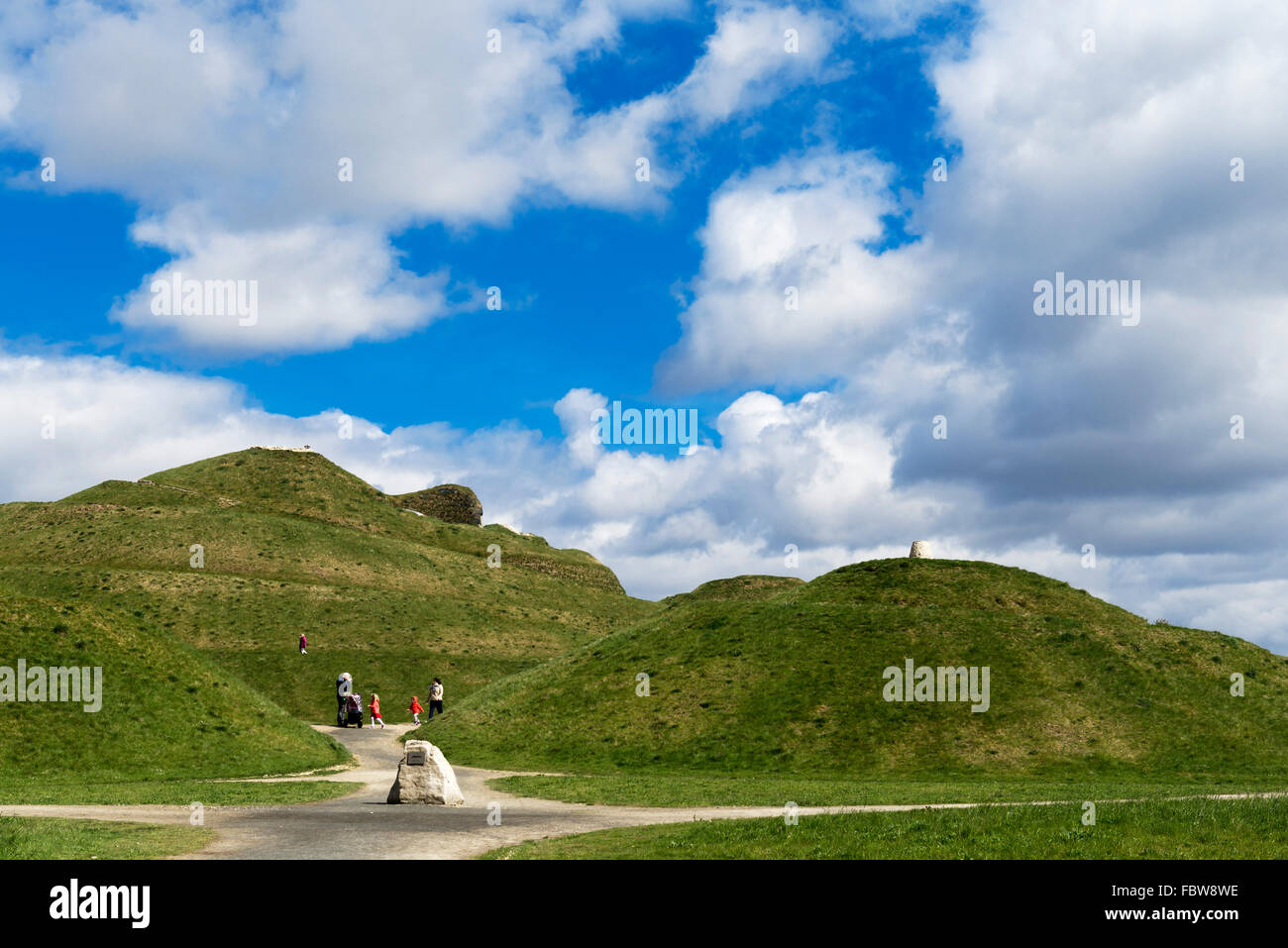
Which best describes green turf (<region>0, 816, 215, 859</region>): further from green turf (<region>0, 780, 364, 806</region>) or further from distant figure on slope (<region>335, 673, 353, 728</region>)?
distant figure on slope (<region>335, 673, 353, 728</region>)

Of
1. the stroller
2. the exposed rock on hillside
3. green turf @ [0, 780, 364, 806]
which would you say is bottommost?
the stroller

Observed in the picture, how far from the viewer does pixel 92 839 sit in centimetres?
1889

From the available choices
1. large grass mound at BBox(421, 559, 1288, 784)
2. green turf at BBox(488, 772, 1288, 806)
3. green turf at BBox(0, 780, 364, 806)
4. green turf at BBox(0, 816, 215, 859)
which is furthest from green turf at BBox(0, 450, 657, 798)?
large grass mound at BBox(421, 559, 1288, 784)

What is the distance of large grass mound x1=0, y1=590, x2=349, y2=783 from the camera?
119ft

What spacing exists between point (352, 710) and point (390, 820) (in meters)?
39.6

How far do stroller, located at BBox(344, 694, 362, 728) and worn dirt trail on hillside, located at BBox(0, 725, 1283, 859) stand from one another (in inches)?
1141

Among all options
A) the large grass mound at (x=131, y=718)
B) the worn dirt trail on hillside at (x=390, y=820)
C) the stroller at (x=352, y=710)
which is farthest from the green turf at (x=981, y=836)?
the stroller at (x=352, y=710)

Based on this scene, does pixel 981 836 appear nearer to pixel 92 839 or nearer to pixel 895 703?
pixel 92 839

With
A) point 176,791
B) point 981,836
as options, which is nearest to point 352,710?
point 176,791

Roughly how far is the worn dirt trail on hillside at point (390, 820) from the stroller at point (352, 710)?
28977 mm

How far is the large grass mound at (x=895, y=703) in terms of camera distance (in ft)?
142

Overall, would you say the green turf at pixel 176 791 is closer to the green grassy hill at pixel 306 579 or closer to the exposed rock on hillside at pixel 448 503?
the green grassy hill at pixel 306 579

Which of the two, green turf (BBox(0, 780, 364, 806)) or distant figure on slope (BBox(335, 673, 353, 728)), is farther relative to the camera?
distant figure on slope (BBox(335, 673, 353, 728))
